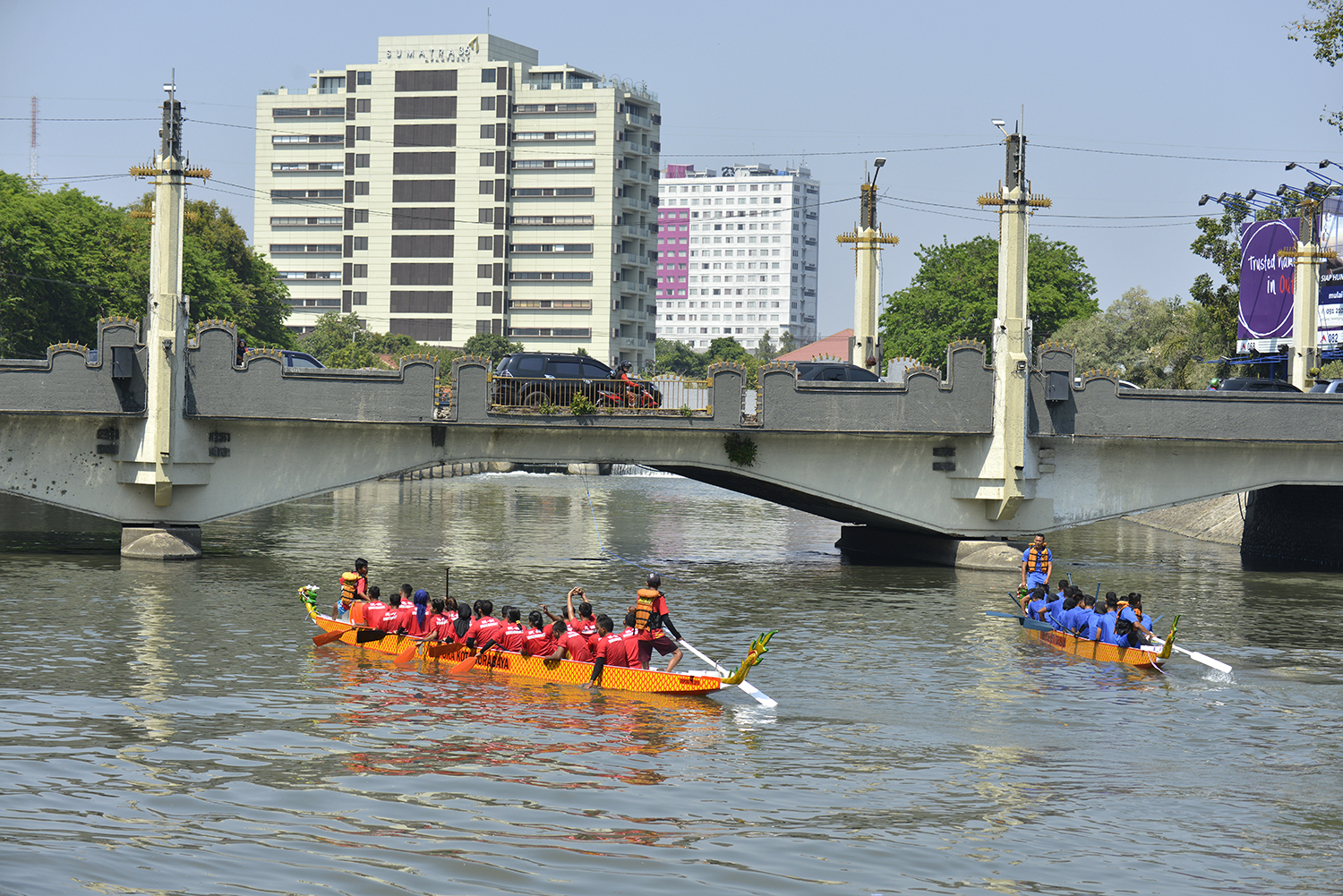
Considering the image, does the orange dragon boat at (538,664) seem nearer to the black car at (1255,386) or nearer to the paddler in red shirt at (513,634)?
the paddler in red shirt at (513,634)

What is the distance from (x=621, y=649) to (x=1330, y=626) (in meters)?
20.9

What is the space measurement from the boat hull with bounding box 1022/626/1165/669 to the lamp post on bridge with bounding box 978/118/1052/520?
1078 centimetres

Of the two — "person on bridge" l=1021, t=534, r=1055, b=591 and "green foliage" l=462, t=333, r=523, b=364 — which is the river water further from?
"green foliage" l=462, t=333, r=523, b=364

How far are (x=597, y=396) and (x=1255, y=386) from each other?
23.4 meters

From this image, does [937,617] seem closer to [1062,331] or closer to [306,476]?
[306,476]

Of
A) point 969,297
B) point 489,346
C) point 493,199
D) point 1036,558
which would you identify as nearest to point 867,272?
point 1036,558

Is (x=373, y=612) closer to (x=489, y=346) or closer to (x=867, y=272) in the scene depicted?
(x=867, y=272)

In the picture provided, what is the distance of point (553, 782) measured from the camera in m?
18.3

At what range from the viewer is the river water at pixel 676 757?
15.1 m

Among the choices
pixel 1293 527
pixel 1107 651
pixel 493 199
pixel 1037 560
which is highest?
pixel 493 199

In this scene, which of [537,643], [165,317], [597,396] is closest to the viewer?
[537,643]

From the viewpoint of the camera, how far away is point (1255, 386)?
151ft

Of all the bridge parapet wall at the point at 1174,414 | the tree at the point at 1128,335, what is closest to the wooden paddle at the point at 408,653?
the bridge parapet wall at the point at 1174,414

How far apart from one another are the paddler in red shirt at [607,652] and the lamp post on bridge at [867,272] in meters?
28.4
